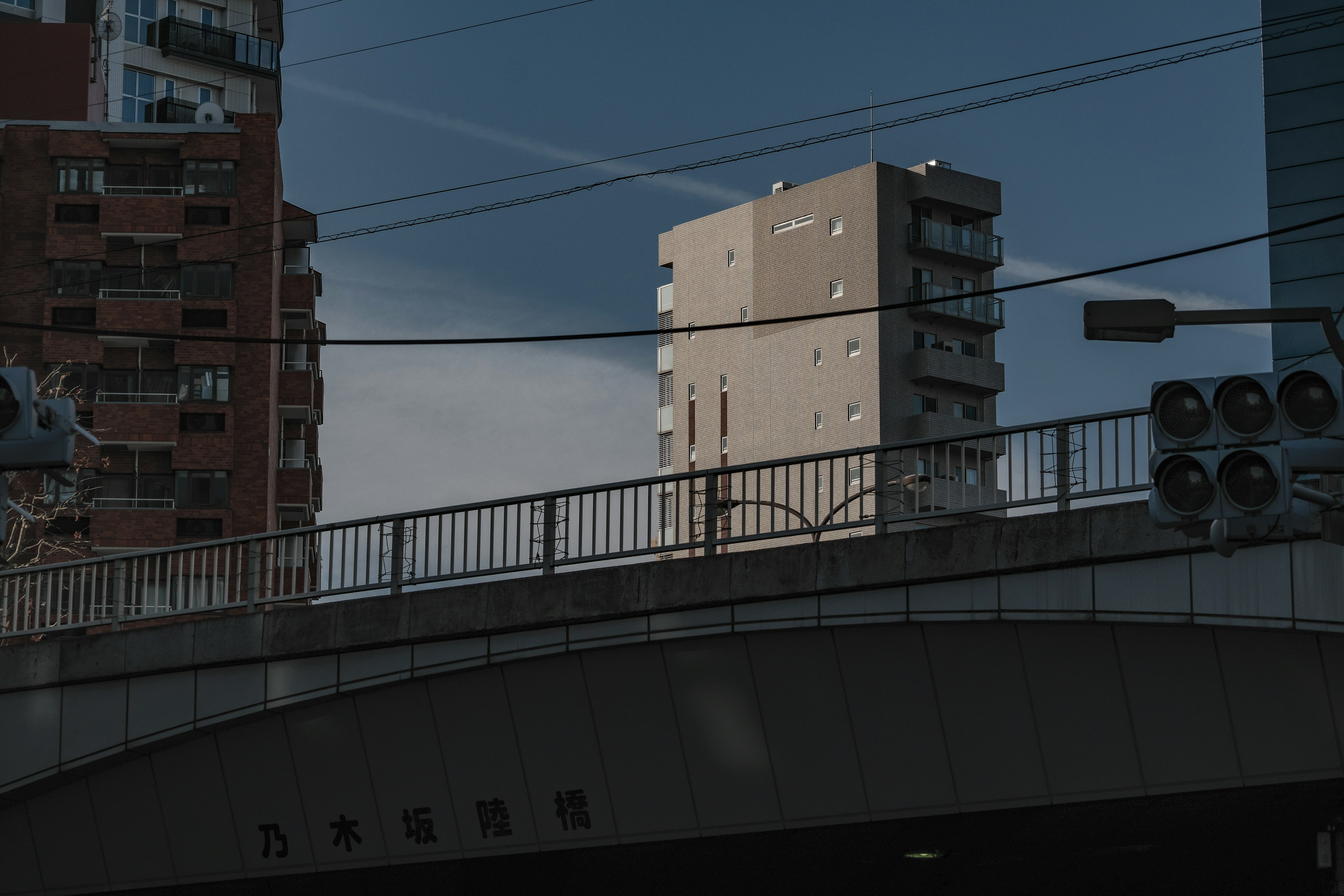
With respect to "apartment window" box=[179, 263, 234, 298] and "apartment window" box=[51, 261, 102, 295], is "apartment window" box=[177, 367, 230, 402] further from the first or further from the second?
"apartment window" box=[51, 261, 102, 295]

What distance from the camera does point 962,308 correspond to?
7319cm

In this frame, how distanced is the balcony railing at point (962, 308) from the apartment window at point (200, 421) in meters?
30.5

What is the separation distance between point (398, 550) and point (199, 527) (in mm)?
41002

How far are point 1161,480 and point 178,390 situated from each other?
5414cm

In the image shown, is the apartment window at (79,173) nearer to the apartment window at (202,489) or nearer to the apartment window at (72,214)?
the apartment window at (72,214)

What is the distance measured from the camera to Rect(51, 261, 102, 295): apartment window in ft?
190

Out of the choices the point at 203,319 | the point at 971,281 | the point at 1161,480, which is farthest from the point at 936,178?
the point at 1161,480

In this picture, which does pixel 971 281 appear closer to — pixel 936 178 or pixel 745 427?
pixel 936 178

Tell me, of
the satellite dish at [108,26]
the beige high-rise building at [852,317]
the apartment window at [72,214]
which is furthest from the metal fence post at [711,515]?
the satellite dish at [108,26]

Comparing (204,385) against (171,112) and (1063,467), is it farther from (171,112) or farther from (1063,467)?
(1063,467)

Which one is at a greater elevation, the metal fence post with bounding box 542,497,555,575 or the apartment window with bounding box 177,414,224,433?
the apartment window with bounding box 177,414,224,433

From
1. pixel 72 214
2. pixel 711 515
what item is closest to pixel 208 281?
pixel 72 214

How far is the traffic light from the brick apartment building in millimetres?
51953

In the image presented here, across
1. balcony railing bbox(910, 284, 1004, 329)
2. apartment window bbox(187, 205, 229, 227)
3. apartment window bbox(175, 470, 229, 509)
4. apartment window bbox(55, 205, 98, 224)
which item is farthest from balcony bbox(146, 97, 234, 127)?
balcony railing bbox(910, 284, 1004, 329)
